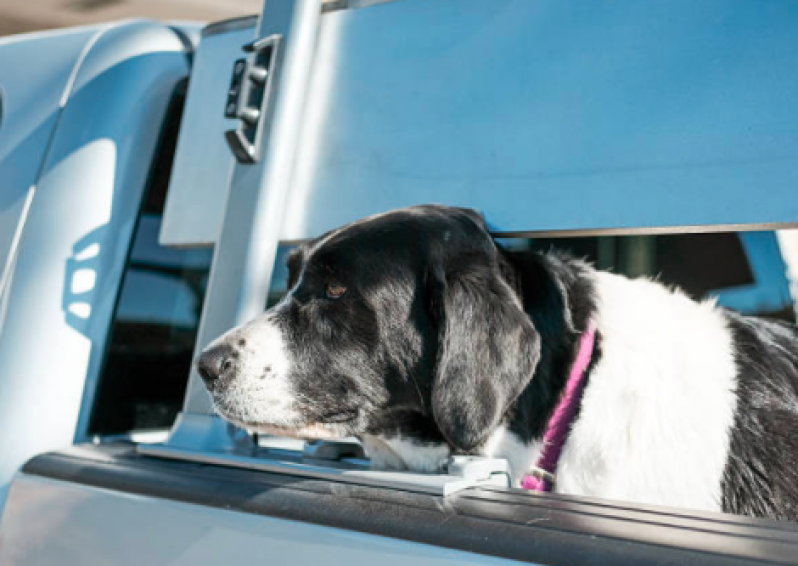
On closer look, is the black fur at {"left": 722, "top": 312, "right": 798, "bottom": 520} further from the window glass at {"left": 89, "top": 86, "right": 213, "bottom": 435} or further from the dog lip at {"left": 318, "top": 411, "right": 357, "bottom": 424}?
the window glass at {"left": 89, "top": 86, "right": 213, "bottom": 435}

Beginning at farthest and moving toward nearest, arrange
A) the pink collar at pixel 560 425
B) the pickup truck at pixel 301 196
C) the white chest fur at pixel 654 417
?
1. the pink collar at pixel 560 425
2. the white chest fur at pixel 654 417
3. the pickup truck at pixel 301 196

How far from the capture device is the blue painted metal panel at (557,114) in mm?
1386

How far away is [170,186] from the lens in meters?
2.08

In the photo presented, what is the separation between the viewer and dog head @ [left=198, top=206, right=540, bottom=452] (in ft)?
5.89

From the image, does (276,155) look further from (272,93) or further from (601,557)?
(601,557)

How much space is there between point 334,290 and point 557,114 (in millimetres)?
654

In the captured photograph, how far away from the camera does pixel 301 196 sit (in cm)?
182

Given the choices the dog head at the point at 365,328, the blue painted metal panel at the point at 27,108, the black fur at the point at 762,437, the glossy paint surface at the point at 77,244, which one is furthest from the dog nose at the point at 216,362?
the black fur at the point at 762,437

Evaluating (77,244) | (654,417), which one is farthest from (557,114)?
(77,244)

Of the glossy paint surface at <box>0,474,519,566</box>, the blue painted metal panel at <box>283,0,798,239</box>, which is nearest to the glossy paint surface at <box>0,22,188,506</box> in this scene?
the glossy paint surface at <box>0,474,519,566</box>

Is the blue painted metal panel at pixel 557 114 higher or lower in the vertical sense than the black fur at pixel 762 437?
higher

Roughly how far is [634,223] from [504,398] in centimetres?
45

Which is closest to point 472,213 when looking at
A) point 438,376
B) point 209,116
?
point 438,376

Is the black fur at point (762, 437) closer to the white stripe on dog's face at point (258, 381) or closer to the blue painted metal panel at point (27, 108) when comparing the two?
the white stripe on dog's face at point (258, 381)
